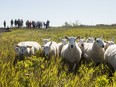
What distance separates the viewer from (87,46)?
1492 cm

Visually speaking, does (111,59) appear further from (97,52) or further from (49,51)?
(49,51)

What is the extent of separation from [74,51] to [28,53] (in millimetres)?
2692

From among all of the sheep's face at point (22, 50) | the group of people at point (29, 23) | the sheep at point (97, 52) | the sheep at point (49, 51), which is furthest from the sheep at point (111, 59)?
the group of people at point (29, 23)

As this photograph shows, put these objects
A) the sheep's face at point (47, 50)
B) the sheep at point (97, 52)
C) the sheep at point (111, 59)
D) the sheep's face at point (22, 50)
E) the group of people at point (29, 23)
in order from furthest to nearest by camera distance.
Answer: the group of people at point (29, 23), the sheep's face at point (22, 50), the sheep's face at point (47, 50), the sheep at point (97, 52), the sheep at point (111, 59)

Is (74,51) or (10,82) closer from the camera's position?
(10,82)

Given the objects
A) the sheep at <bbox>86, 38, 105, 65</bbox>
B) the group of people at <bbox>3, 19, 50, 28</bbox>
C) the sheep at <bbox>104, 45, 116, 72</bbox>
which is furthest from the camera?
the group of people at <bbox>3, 19, 50, 28</bbox>

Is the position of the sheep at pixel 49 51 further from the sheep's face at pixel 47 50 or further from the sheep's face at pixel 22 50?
the sheep's face at pixel 22 50

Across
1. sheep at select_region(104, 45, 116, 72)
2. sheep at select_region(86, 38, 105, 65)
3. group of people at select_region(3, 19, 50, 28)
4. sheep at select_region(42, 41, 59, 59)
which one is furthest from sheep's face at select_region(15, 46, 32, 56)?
group of people at select_region(3, 19, 50, 28)

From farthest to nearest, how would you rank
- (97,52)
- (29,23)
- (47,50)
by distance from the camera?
(29,23), (47,50), (97,52)

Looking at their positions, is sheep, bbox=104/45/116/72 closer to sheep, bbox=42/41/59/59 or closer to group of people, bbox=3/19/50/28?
sheep, bbox=42/41/59/59

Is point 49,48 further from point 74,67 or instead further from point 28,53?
point 74,67

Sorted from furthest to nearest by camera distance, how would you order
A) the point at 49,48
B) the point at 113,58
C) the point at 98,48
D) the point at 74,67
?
the point at 49,48 < the point at 98,48 < the point at 74,67 < the point at 113,58

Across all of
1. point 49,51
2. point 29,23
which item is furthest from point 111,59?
point 29,23

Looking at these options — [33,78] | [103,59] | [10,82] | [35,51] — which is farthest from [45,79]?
[35,51]
